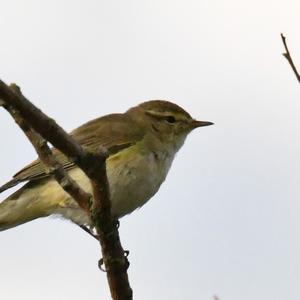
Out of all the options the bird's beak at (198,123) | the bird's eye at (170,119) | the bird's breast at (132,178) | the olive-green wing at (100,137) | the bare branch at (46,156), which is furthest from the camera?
the bird's eye at (170,119)

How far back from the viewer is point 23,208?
7832 millimetres

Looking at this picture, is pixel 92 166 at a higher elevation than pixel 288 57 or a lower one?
lower

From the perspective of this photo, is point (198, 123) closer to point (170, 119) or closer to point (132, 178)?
point (170, 119)

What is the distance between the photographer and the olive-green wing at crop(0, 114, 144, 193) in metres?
7.77

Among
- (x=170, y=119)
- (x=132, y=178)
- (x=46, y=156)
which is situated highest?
(x=170, y=119)

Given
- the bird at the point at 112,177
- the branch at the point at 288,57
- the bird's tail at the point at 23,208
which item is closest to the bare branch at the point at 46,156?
the branch at the point at 288,57

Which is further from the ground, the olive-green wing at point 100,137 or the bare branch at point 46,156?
the olive-green wing at point 100,137

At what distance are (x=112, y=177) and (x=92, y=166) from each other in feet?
10.1

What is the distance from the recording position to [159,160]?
26.4 ft

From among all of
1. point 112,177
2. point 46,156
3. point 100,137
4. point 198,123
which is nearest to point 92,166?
point 46,156

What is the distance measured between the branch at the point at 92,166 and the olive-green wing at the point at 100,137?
7.74ft

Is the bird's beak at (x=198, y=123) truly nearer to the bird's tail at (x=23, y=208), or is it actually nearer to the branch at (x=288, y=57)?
the bird's tail at (x=23, y=208)

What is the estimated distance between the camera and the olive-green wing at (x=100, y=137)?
7766 millimetres

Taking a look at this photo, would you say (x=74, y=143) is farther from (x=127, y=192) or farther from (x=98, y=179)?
(x=127, y=192)
